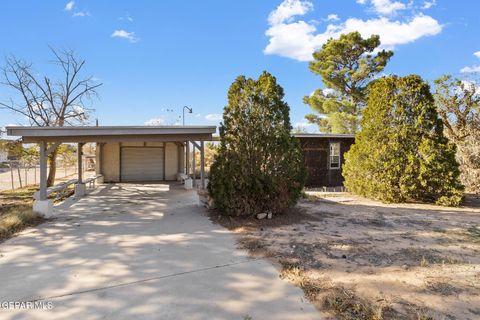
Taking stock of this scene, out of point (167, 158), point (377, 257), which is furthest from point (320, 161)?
point (377, 257)

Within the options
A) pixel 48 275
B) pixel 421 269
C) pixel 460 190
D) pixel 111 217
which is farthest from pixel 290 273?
pixel 460 190

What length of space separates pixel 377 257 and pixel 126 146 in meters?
13.0

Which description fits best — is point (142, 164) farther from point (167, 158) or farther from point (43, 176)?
point (43, 176)

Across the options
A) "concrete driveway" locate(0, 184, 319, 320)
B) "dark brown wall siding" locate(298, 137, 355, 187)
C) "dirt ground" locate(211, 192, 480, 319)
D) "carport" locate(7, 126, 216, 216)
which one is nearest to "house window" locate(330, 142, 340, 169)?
"dark brown wall siding" locate(298, 137, 355, 187)

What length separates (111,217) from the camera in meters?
6.46

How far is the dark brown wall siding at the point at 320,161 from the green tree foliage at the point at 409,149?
4459 millimetres

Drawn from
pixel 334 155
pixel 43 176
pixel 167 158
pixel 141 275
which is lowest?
pixel 141 275

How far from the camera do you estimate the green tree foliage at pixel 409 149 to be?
749cm

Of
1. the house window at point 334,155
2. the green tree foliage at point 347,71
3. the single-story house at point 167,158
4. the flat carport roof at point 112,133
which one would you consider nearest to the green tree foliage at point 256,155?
the flat carport roof at point 112,133

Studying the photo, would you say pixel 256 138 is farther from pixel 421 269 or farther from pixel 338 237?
pixel 421 269

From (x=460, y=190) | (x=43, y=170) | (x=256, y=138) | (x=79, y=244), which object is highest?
(x=256, y=138)

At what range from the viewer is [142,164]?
14.4 meters

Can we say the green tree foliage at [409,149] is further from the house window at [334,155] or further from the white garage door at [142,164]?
the white garage door at [142,164]

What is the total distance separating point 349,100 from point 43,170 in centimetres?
1955
